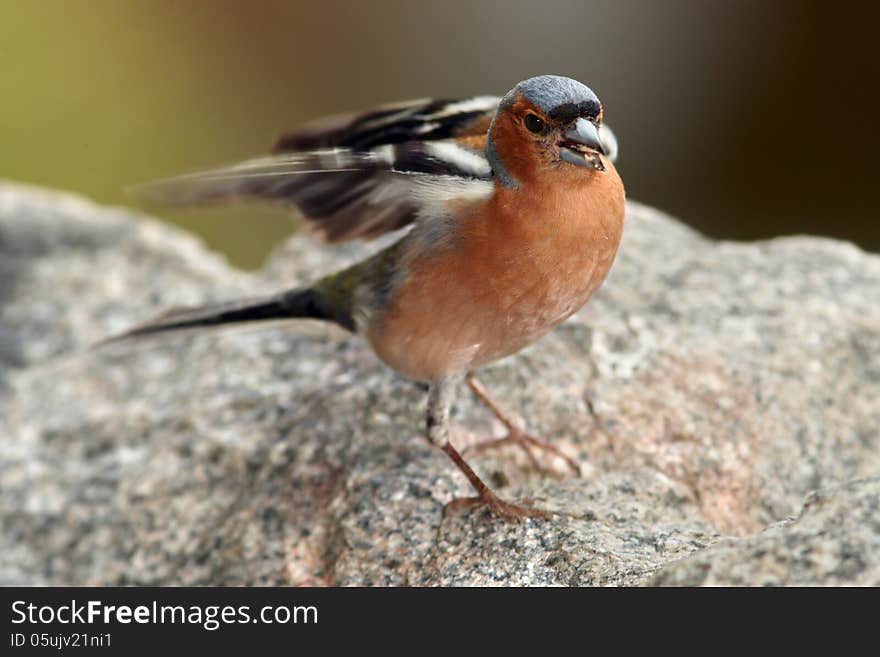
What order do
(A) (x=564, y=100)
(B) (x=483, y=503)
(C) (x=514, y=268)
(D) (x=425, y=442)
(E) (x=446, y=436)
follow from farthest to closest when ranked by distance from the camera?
(D) (x=425, y=442), (E) (x=446, y=436), (B) (x=483, y=503), (C) (x=514, y=268), (A) (x=564, y=100)

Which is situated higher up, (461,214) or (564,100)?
(564,100)

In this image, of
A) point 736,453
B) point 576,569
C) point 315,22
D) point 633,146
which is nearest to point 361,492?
point 576,569

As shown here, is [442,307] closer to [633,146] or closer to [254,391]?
[254,391]

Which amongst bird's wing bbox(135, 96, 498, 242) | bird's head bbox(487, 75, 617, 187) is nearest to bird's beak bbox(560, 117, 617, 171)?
bird's head bbox(487, 75, 617, 187)

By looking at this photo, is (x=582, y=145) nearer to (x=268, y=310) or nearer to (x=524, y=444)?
(x=524, y=444)

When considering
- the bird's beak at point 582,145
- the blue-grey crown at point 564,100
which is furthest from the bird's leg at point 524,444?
the blue-grey crown at point 564,100

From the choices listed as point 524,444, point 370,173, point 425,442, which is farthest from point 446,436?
point 370,173

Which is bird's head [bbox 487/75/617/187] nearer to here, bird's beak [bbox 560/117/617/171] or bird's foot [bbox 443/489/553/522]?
bird's beak [bbox 560/117/617/171]
